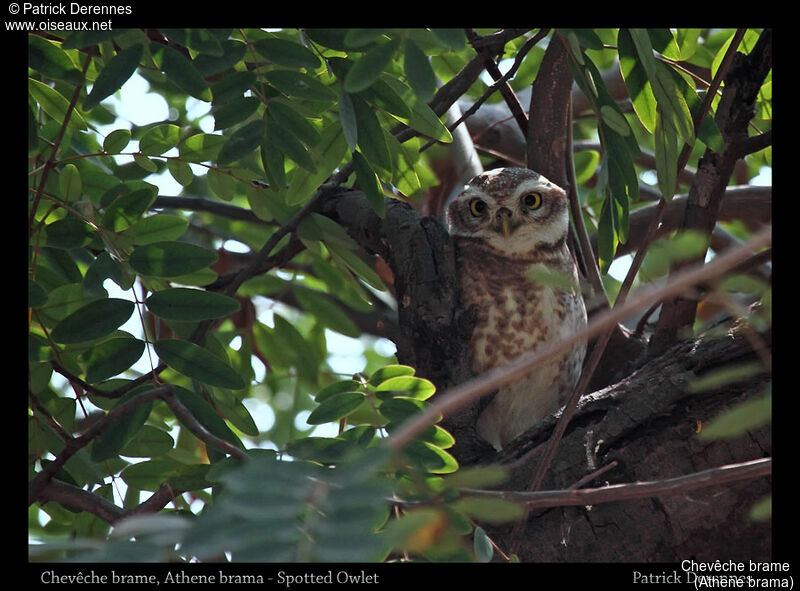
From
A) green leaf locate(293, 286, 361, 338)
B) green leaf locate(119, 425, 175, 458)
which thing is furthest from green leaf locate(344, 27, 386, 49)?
green leaf locate(293, 286, 361, 338)

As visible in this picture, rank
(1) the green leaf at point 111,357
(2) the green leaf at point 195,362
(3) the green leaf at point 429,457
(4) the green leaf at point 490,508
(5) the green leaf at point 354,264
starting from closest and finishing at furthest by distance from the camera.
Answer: (4) the green leaf at point 490,508, (3) the green leaf at point 429,457, (2) the green leaf at point 195,362, (1) the green leaf at point 111,357, (5) the green leaf at point 354,264

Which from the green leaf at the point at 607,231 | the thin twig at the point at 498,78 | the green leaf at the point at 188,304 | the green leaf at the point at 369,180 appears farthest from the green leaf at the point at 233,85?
the green leaf at the point at 607,231

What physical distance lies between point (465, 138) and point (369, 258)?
593mm

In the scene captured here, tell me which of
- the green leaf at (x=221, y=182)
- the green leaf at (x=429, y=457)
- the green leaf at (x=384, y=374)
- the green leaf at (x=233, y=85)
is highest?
the green leaf at (x=221, y=182)

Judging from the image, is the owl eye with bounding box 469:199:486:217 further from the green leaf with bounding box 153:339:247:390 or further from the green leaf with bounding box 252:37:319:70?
the green leaf with bounding box 153:339:247:390

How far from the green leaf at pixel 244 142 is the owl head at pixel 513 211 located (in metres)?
1.25

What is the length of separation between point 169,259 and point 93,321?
0.22 metres

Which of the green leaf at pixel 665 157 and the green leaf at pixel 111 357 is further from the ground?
the green leaf at pixel 665 157

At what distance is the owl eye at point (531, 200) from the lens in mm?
2980

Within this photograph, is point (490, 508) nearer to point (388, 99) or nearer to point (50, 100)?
point (388, 99)

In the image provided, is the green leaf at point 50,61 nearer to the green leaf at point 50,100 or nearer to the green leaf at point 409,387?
the green leaf at point 50,100

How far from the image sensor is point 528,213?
118 inches

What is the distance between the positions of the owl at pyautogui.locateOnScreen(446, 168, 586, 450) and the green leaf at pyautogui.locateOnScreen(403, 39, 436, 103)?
1204 millimetres
